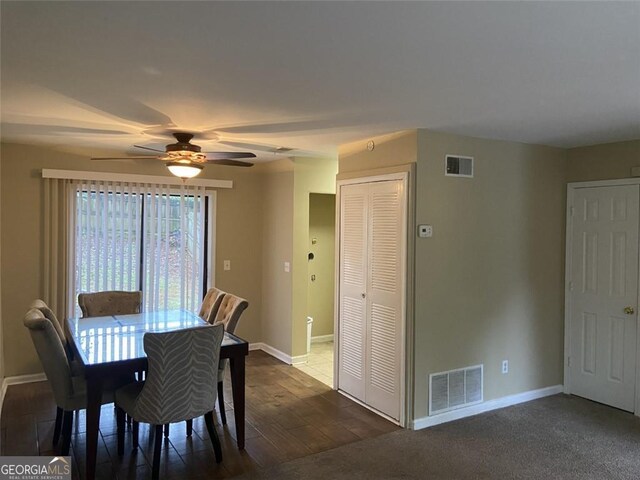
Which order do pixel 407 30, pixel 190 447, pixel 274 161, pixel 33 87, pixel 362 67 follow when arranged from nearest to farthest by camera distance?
1. pixel 407 30
2. pixel 362 67
3. pixel 33 87
4. pixel 190 447
5. pixel 274 161

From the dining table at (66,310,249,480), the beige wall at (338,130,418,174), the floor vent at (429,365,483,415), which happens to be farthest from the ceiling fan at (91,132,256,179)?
the floor vent at (429,365,483,415)

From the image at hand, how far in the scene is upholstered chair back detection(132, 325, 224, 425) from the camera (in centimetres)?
282

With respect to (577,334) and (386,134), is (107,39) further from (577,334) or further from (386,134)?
(577,334)

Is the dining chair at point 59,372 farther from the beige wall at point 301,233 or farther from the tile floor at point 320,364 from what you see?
the beige wall at point 301,233

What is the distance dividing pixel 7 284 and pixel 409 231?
391 centimetres

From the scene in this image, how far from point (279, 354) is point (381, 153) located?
289 centimetres

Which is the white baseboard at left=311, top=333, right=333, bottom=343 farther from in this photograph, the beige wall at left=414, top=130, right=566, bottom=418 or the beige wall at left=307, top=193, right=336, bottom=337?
the beige wall at left=414, top=130, right=566, bottom=418

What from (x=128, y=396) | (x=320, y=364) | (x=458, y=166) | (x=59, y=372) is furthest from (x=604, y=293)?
(x=59, y=372)

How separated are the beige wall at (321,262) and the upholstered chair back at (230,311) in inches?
98.5

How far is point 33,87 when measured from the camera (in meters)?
2.67

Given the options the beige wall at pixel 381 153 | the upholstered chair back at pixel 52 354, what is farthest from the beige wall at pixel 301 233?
the upholstered chair back at pixel 52 354

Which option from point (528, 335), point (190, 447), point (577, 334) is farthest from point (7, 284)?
point (577, 334)

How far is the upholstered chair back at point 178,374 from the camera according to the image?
2.82 m

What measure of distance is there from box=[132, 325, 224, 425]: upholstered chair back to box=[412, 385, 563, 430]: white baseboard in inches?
70.1
